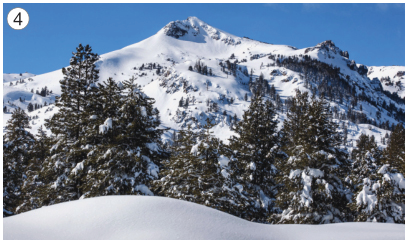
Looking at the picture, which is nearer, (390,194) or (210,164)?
(210,164)

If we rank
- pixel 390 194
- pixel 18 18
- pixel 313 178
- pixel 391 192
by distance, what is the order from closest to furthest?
1. pixel 18 18
2. pixel 391 192
3. pixel 390 194
4. pixel 313 178

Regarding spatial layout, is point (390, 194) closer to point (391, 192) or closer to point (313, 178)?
point (391, 192)

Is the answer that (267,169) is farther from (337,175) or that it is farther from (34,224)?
(34,224)

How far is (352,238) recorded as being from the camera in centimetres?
582

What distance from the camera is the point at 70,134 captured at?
17969mm

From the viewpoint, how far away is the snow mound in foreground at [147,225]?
5.43m

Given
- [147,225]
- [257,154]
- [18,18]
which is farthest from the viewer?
[257,154]

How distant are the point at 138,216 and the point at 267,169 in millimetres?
12819

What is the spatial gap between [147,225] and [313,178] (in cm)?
1336

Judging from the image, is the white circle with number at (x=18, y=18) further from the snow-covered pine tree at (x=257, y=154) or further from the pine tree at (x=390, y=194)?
the pine tree at (x=390, y=194)

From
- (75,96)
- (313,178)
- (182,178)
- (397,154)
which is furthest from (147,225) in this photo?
(397,154)

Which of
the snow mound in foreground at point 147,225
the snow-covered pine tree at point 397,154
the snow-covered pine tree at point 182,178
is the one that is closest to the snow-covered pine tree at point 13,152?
the snow-covered pine tree at point 182,178

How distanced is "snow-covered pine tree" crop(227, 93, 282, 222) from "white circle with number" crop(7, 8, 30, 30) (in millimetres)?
11867
